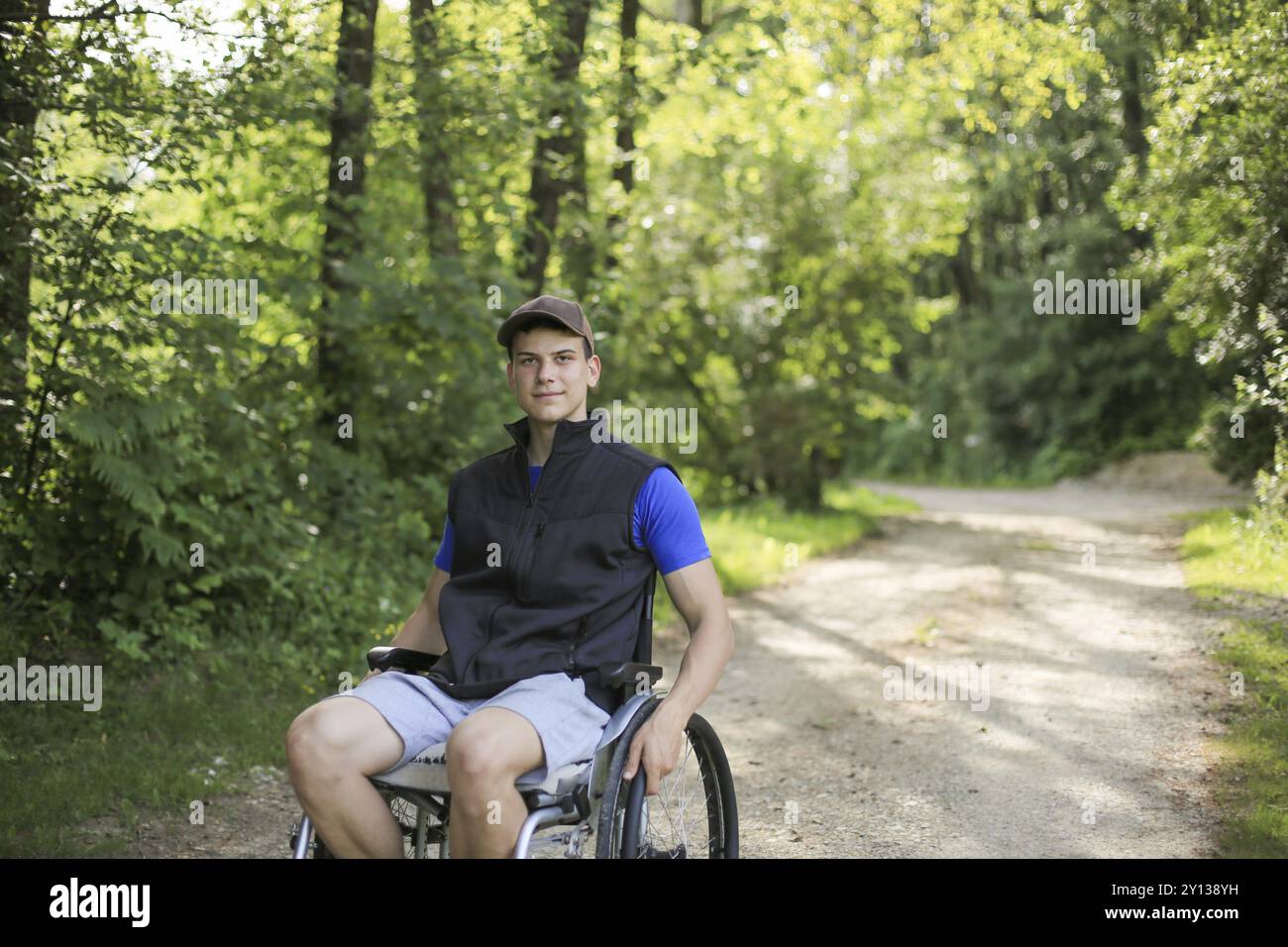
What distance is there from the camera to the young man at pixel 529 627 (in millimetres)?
2881

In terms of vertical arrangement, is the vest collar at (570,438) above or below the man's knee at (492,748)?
above

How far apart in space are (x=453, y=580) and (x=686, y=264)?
12.7m

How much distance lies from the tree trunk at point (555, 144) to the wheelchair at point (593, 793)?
19.1 feet

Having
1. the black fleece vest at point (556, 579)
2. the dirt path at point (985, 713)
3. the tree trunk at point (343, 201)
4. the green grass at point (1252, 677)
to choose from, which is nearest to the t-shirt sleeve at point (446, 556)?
the black fleece vest at point (556, 579)

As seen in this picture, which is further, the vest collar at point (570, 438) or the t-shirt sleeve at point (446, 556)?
the t-shirt sleeve at point (446, 556)

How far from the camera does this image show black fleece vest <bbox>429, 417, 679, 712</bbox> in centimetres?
315

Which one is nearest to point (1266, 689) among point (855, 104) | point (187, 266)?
point (187, 266)

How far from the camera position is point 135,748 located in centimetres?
541

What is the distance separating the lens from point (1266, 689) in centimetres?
581

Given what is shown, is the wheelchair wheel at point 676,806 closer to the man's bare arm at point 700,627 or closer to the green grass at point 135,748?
the man's bare arm at point 700,627

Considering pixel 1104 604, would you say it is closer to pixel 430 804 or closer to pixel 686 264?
pixel 430 804

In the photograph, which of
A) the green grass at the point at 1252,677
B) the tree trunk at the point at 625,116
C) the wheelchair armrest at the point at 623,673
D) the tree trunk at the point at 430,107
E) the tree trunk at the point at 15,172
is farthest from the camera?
the tree trunk at the point at 625,116

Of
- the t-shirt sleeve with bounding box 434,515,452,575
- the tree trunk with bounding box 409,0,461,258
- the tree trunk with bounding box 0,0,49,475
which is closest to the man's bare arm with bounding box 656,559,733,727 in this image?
the t-shirt sleeve with bounding box 434,515,452,575

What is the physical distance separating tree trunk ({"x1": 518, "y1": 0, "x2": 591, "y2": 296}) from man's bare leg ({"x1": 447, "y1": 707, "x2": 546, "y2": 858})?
6.19 meters
